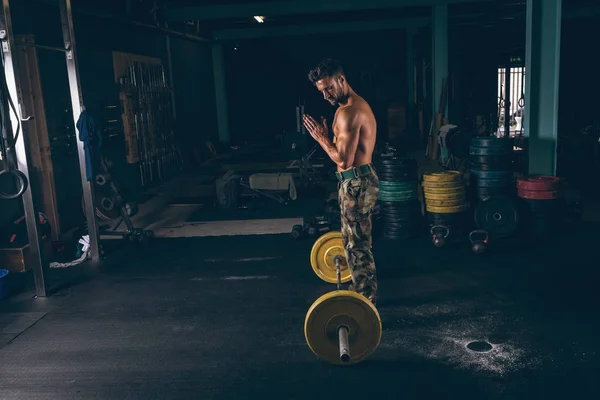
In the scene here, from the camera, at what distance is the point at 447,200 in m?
5.74

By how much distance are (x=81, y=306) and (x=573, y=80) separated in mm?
14176

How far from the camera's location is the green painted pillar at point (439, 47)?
10.2 meters

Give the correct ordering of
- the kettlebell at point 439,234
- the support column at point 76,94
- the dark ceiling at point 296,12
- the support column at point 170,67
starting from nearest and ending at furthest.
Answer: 1. the support column at point 76,94
2. the kettlebell at point 439,234
3. the dark ceiling at point 296,12
4. the support column at point 170,67

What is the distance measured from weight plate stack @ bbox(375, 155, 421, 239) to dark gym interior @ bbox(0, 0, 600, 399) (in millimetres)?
21

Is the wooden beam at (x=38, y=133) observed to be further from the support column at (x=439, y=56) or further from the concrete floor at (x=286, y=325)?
the support column at (x=439, y=56)

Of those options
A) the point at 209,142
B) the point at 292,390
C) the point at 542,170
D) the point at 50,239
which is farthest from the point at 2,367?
the point at 209,142

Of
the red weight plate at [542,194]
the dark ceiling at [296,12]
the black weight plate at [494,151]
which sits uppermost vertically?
the dark ceiling at [296,12]

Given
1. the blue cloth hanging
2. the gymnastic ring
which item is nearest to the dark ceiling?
the blue cloth hanging

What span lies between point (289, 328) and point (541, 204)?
321cm

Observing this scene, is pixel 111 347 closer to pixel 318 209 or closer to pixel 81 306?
pixel 81 306

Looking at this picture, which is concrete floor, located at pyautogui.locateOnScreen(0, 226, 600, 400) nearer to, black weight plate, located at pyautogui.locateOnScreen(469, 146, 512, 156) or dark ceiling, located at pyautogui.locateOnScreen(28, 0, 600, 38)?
black weight plate, located at pyautogui.locateOnScreen(469, 146, 512, 156)

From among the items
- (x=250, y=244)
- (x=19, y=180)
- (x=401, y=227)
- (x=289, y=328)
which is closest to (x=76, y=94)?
(x=19, y=180)

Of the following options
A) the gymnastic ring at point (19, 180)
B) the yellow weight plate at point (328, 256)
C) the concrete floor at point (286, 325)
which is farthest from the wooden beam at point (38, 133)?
the yellow weight plate at point (328, 256)

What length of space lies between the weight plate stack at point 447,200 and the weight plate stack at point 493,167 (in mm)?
219
